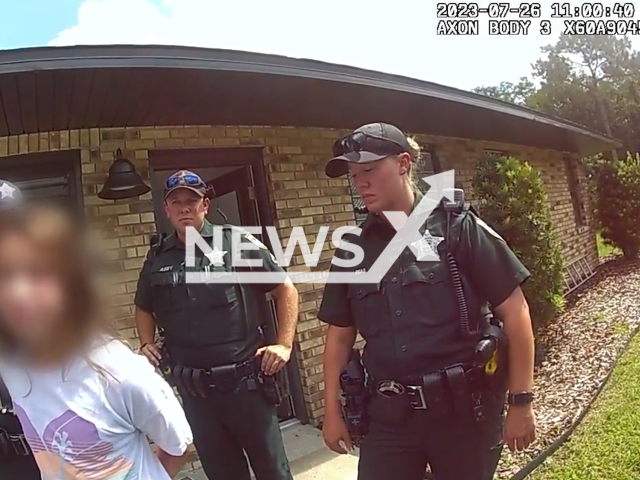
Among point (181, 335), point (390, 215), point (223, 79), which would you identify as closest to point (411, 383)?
point (390, 215)

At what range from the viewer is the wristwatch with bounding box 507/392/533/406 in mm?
1863

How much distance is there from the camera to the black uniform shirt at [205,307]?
251cm

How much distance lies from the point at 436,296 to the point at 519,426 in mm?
536

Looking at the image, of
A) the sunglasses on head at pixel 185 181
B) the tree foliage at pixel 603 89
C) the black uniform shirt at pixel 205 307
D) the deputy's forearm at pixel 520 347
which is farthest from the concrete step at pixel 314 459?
the tree foliage at pixel 603 89

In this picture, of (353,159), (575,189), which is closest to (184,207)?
(353,159)

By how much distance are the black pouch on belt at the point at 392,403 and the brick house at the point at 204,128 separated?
128 cm

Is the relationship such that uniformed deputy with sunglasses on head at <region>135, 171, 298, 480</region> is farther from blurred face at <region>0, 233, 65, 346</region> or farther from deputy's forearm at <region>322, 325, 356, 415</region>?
blurred face at <region>0, 233, 65, 346</region>

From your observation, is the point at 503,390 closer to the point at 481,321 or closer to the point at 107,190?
the point at 481,321

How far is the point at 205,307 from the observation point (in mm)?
2516

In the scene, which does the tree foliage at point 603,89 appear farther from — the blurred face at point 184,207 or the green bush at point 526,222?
the blurred face at point 184,207

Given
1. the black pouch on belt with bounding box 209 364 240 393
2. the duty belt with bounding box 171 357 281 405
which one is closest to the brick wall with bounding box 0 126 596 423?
the duty belt with bounding box 171 357 281 405

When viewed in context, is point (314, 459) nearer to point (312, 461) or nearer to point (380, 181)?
point (312, 461)

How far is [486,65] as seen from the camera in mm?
6785

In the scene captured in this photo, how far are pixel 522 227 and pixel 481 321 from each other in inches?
170
